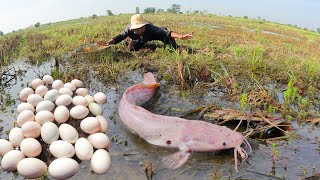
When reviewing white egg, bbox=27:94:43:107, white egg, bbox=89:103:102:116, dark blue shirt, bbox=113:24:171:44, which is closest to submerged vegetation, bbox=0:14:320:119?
dark blue shirt, bbox=113:24:171:44

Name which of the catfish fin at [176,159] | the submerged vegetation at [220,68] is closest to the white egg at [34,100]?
the submerged vegetation at [220,68]

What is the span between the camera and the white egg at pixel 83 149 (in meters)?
4.16

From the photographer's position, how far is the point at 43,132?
4.29 m

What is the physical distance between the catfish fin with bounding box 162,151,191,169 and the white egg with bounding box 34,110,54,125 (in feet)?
5.58

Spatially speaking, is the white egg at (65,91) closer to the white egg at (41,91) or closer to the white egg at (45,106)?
the white egg at (41,91)

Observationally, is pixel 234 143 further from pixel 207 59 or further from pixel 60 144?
pixel 207 59

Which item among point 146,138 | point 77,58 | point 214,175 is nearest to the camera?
point 214,175

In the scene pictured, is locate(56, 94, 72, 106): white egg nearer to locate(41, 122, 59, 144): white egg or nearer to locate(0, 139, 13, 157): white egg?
locate(41, 122, 59, 144): white egg

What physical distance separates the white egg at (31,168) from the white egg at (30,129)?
1.72ft

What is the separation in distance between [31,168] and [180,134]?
1.95 meters

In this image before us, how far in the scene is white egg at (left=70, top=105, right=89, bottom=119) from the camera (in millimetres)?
4850

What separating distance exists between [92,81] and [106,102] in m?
1.35

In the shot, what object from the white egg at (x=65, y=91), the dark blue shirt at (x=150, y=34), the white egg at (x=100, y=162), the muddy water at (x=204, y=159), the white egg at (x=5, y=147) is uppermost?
the dark blue shirt at (x=150, y=34)

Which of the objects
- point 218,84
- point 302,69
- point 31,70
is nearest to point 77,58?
point 31,70
